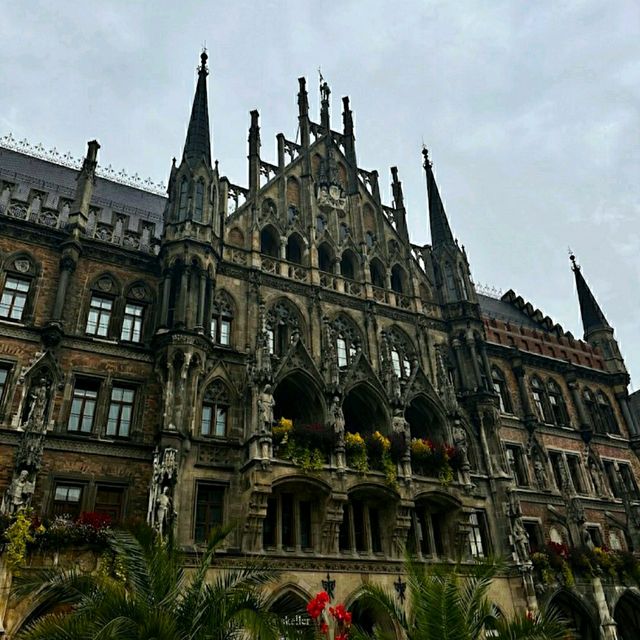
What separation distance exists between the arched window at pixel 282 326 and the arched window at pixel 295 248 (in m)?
3.09

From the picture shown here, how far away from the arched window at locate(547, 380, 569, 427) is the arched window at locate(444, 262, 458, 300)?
8.01 metres

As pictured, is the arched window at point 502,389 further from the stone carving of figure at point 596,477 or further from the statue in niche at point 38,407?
the statue in niche at point 38,407

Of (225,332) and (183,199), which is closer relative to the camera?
(225,332)

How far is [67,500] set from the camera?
17.3 m

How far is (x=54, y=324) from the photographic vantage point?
749 inches

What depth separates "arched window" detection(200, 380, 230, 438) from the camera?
65.0ft

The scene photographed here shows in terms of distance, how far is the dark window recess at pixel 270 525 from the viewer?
18719mm

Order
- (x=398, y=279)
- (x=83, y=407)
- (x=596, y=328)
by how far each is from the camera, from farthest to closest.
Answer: (x=596, y=328) → (x=398, y=279) → (x=83, y=407)

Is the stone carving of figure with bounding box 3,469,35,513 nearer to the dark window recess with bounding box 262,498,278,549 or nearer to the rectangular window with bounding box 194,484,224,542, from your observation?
the rectangular window with bounding box 194,484,224,542

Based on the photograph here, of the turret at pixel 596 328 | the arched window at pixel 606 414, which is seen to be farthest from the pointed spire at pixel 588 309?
the arched window at pixel 606 414

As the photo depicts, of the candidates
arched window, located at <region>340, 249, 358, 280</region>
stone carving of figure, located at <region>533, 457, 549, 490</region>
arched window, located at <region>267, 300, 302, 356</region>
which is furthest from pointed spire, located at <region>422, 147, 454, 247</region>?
stone carving of figure, located at <region>533, 457, 549, 490</region>

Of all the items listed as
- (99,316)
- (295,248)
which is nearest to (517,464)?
(295,248)

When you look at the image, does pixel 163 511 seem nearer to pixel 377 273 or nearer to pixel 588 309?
pixel 377 273

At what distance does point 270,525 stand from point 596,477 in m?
18.8
